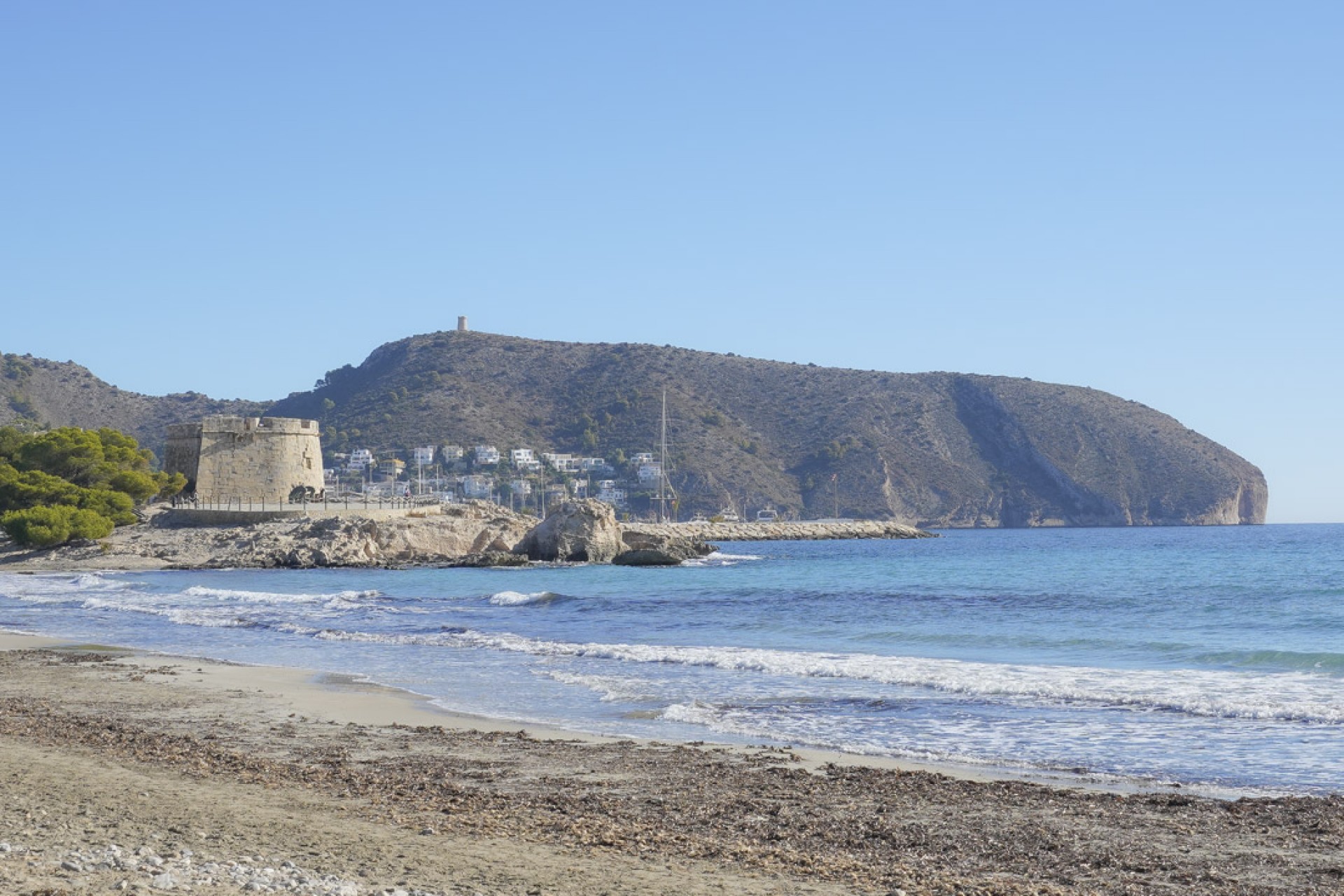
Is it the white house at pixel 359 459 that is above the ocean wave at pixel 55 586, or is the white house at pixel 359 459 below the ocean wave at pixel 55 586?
above

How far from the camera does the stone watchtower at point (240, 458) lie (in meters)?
53.5

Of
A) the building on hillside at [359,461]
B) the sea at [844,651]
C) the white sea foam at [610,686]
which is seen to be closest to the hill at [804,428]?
the building on hillside at [359,461]

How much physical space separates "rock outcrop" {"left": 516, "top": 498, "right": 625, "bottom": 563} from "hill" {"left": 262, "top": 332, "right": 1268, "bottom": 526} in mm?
66787

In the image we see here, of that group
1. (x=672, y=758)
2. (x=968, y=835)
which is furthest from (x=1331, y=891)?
(x=672, y=758)

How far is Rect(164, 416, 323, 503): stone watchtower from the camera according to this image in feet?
176

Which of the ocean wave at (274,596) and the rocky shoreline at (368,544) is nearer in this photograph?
the ocean wave at (274,596)

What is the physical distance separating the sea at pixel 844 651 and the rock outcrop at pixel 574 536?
18.8ft

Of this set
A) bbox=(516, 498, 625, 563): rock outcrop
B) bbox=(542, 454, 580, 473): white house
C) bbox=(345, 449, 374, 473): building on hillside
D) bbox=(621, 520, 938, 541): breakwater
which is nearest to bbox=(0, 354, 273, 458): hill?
bbox=(345, 449, 374, 473): building on hillside

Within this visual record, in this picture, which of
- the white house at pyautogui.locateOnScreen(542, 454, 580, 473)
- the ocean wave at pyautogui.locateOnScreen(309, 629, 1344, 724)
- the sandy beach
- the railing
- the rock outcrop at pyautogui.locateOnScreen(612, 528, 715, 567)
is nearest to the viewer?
the sandy beach

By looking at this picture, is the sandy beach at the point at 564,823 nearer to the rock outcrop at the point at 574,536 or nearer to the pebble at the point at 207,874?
the pebble at the point at 207,874

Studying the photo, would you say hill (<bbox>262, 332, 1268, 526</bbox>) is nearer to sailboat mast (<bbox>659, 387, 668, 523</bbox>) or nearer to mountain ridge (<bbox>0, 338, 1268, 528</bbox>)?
mountain ridge (<bbox>0, 338, 1268, 528</bbox>)

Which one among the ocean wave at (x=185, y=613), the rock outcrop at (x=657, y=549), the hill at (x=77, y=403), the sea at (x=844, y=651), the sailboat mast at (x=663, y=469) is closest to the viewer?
the sea at (x=844, y=651)

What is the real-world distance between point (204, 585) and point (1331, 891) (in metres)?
32.2

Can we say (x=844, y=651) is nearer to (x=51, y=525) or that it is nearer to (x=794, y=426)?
(x=51, y=525)
